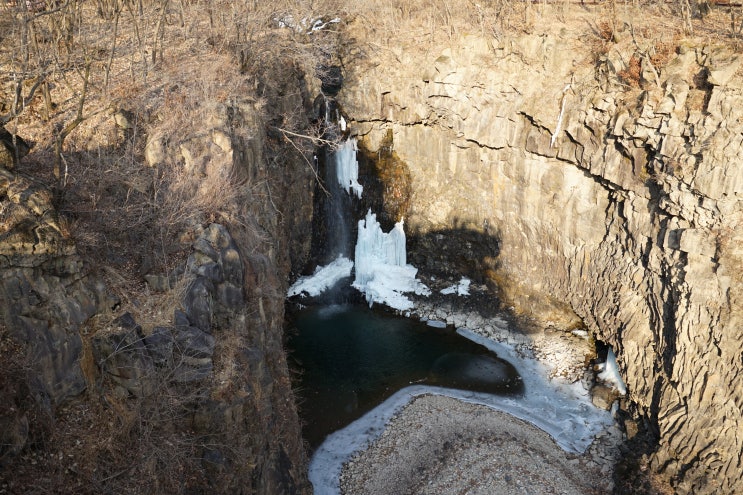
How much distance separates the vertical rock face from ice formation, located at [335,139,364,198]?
105cm

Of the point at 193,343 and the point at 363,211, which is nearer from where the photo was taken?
the point at 193,343

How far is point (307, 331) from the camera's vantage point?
24.4 m

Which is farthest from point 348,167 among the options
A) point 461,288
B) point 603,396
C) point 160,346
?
point 160,346

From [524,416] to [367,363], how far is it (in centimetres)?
663

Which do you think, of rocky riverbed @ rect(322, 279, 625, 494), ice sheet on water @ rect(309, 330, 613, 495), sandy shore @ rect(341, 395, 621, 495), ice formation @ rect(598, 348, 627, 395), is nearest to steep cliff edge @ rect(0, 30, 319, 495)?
ice sheet on water @ rect(309, 330, 613, 495)

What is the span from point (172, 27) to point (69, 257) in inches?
649

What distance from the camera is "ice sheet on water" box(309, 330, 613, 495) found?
693 inches

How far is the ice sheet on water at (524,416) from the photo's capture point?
17594 millimetres

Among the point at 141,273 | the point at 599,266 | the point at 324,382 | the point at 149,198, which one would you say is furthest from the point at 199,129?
the point at 599,266

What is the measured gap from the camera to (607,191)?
21.2 metres

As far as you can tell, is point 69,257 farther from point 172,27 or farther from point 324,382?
point 172,27

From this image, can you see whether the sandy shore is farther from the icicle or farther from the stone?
the icicle

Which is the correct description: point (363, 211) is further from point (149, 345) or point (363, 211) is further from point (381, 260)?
point (149, 345)

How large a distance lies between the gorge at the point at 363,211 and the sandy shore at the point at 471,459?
1363mm
